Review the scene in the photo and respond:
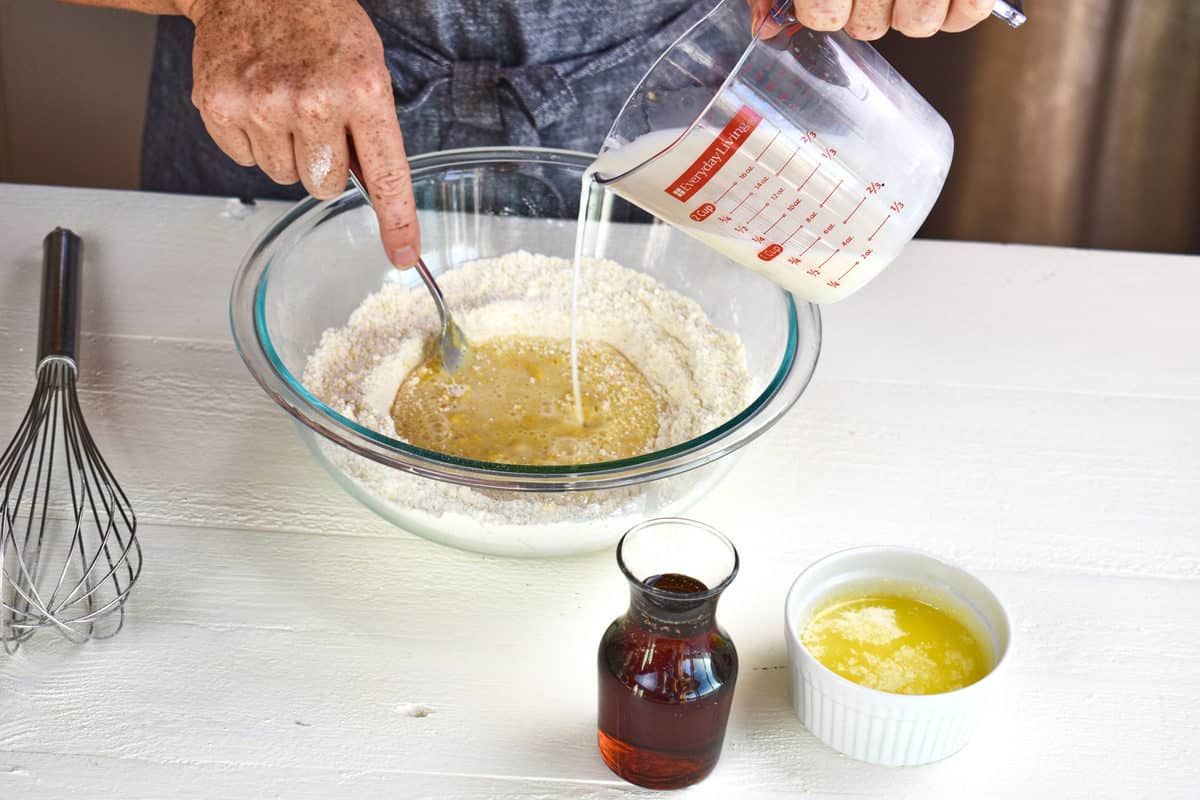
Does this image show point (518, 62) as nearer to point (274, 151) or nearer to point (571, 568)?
point (274, 151)

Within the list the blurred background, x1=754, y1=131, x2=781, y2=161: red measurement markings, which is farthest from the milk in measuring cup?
the blurred background

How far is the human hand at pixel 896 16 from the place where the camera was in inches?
30.0

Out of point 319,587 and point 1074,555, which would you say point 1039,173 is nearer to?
point 1074,555

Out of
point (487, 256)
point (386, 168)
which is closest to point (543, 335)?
point (487, 256)

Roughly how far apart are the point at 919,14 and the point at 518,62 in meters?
0.58

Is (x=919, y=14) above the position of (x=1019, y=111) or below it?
above

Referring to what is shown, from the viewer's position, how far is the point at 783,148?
0.75 meters

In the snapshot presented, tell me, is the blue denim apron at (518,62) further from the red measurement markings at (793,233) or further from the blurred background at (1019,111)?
the blurred background at (1019,111)

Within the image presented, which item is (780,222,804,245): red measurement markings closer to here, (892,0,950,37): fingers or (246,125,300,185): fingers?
(892,0,950,37): fingers

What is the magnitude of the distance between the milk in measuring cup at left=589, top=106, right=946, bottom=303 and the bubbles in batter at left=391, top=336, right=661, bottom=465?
0.71 feet

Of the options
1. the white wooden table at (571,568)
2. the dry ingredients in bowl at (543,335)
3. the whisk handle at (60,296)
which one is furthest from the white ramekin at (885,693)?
the whisk handle at (60,296)

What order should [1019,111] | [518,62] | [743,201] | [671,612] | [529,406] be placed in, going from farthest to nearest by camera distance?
[1019,111]
[518,62]
[529,406]
[743,201]
[671,612]

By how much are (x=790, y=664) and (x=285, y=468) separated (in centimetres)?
45

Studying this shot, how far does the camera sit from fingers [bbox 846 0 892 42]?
781 millimetres
